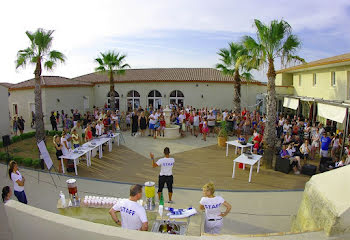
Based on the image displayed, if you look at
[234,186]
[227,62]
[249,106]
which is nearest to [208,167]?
[234,186]

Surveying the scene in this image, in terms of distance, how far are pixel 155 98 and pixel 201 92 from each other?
15.6 ft

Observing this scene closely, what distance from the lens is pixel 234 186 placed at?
895 centimetres

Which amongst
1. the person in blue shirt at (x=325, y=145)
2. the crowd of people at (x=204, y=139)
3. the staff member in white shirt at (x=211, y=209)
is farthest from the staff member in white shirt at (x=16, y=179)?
the person in blue shirt at (x=325, y=145)

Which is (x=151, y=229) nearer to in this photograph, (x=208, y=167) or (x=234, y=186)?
(x=234, y=186)

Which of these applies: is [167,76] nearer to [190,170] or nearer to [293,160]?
[190,170]

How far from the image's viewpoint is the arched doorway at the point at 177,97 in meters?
26.2

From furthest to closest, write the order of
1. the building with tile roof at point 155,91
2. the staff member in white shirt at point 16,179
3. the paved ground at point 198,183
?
the building with tile roof at point 155,91
the paved ground at point 198,183
the staff member in white shirt at point 16,179

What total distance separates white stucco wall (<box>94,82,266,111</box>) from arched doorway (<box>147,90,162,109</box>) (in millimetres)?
369

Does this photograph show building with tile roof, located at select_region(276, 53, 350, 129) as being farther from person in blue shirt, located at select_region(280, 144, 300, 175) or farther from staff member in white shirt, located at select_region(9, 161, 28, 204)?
staff member in white shirt, located at select_region(9, 161, 28, 204)

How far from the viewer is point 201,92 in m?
25.8

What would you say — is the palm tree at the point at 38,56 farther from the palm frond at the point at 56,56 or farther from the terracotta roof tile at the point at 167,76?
the terracotta roof tile at the point at 167,76

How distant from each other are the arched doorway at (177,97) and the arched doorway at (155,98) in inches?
47.8

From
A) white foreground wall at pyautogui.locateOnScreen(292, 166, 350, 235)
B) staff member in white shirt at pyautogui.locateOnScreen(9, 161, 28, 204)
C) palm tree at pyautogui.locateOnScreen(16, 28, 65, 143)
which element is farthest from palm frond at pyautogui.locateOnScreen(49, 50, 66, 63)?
white foreground wall at pyautogui.locateOnScreen(292, 166, 350, 235)

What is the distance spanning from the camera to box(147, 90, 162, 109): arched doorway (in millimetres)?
26559
